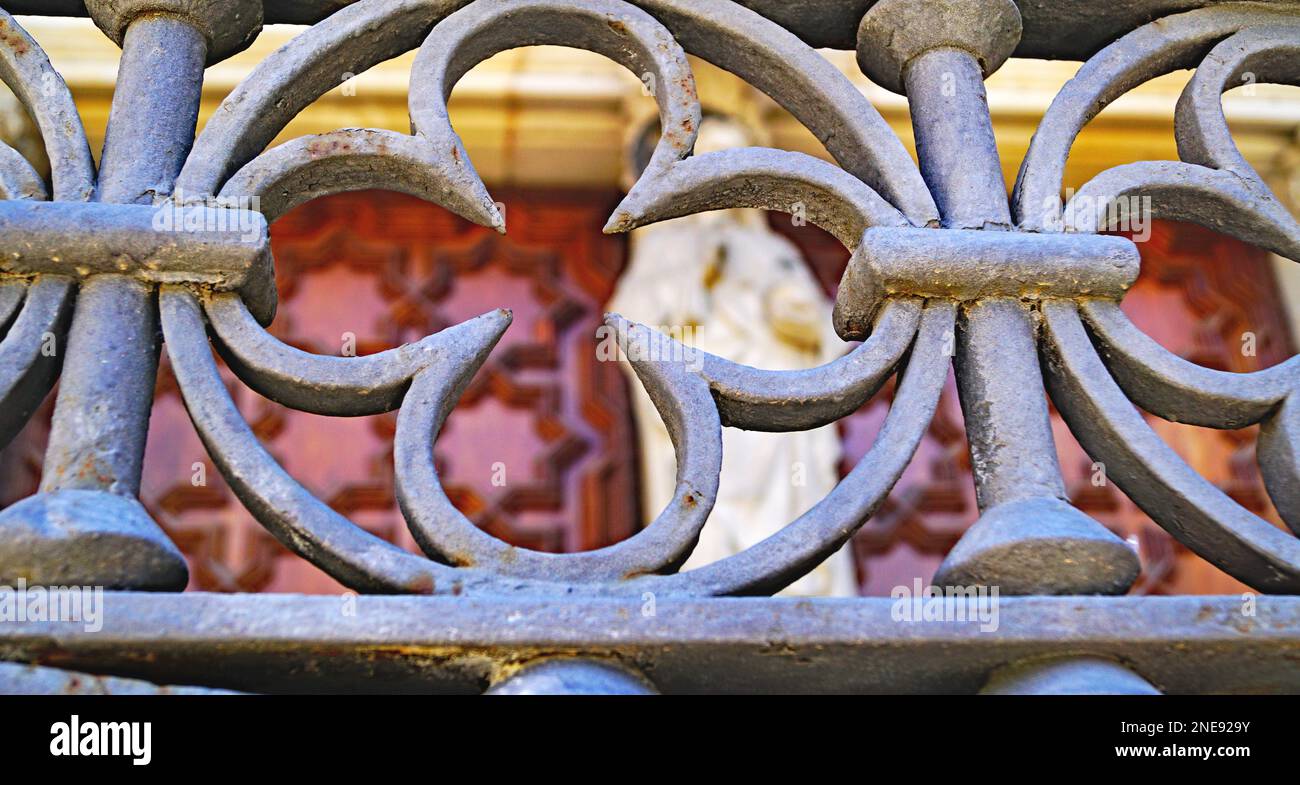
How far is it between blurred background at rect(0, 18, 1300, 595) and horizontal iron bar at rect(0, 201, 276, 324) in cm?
190

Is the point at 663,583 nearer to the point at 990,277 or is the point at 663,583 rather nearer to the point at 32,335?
the point at 990,277

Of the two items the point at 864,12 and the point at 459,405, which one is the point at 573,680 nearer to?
the point at 864,12

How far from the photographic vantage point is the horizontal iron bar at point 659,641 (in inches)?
35.7

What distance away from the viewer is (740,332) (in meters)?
3.14

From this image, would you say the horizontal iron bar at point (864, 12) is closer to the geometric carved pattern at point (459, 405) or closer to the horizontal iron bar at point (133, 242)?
the horizontal iron bar at point (133, 242)

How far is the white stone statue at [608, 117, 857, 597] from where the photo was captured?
2.89 metres

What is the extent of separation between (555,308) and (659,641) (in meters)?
2.63

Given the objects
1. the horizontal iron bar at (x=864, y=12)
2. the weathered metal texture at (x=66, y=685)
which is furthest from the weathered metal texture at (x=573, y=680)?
the horizontal iron bar at (x=864, y=12)

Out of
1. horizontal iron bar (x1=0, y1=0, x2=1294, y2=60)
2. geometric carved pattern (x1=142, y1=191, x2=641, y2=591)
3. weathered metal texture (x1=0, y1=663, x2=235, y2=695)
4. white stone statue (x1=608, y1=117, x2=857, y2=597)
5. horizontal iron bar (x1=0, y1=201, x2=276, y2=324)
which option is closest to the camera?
weathered metal texture (x1=0, y1=663, x2=235, y2=695)

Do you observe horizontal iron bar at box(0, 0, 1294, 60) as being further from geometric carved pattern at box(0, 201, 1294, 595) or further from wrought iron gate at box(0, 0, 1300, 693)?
Answer: geometric carved pattern at box(0, 201, 1294, 595)

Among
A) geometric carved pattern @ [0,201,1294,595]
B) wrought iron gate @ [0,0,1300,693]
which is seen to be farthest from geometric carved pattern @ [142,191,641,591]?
wrought iron gate @ [0,0,1300,693]

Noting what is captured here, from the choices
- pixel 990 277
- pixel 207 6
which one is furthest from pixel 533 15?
pixel 990 277
